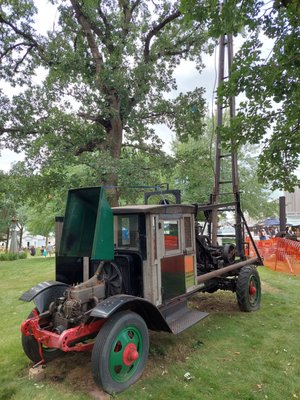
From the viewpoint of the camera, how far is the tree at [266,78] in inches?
200

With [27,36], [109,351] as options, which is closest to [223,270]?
[109,351]

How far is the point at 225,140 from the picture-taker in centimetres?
604

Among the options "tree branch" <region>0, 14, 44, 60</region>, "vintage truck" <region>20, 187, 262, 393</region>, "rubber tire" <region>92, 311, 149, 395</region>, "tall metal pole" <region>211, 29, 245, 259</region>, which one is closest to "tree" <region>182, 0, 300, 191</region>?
"tall metal pole" <region>211, 29, 245, 259</region>

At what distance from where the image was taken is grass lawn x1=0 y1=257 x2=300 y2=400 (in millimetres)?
3595

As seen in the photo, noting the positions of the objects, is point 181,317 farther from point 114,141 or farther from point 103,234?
point 114,141

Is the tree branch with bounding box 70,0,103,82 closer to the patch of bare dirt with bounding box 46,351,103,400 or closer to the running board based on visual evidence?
the running board

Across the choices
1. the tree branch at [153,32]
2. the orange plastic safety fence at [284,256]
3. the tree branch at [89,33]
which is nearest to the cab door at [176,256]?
the tree branch at [89,33]

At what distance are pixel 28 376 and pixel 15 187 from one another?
7.32 metres

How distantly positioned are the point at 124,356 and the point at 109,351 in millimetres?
294

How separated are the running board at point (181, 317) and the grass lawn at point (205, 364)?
430 millimetres

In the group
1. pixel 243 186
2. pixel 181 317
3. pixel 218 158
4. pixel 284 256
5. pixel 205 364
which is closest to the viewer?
pixel 205 364

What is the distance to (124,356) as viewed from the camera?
3.71 metres

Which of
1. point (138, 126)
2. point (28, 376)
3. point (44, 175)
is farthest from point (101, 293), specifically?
point (138, 126)

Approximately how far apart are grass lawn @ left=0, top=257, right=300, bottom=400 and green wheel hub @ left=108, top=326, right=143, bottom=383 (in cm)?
18
